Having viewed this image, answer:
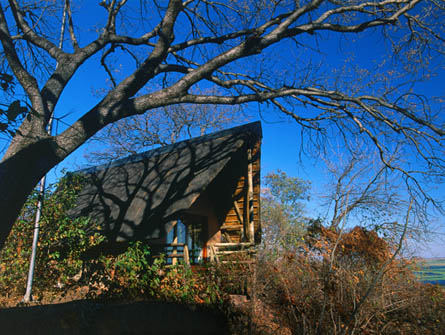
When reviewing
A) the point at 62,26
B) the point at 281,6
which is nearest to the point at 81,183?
the point at 62,26

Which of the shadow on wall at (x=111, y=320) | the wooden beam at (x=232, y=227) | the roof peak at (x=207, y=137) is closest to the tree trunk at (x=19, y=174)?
the shadow on wall at (x=111, y=320)

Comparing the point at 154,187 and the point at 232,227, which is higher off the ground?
the point at 154,187

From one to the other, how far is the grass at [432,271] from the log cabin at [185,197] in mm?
4166

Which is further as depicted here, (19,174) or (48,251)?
(48,251)

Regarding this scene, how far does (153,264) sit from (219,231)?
211 inches

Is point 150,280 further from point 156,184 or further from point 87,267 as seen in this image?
point 156,184

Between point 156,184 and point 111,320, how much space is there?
3927mm

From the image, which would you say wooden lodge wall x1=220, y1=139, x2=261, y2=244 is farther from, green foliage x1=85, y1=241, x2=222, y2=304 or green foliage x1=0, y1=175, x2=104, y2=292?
green foliage x1=0, y1=175, x2=104, y2=292

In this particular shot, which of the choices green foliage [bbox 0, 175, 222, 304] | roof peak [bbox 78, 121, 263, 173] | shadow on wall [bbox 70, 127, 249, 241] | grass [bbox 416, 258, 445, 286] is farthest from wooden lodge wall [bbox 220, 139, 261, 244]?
grass [bbox 416, 258, 445, 286]

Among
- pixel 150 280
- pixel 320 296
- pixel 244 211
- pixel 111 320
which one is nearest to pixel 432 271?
pixel 320 296

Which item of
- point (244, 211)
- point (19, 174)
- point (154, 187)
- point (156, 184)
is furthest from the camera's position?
point (244, 211)

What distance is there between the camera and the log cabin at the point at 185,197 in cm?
764

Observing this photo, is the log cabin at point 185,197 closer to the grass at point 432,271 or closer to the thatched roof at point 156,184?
the thatched roof at point 156,184

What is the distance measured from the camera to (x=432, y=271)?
24.2 ft
